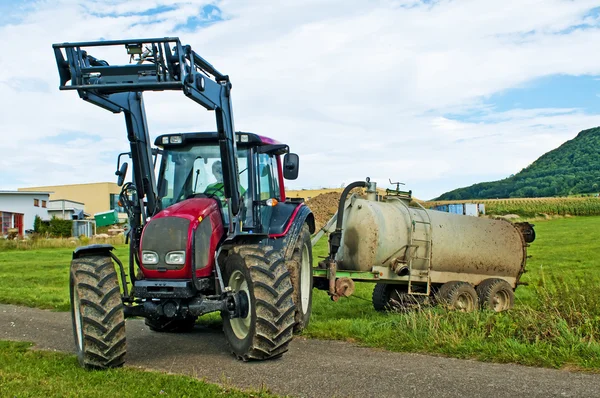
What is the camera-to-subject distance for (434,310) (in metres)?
10.0

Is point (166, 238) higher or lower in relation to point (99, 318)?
higher

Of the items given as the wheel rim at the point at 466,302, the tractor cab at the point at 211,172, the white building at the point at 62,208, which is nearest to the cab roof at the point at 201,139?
the tractor cab at the point at 211,172

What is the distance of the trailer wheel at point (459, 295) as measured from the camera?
11.9 meters

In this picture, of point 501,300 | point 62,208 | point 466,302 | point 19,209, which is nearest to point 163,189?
point 466,302

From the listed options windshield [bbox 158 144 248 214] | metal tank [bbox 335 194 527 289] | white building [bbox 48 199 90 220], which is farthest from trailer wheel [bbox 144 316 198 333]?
white building [bbox 48 199 90 220]

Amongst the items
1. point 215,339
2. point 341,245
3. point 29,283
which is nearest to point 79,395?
point 215,339

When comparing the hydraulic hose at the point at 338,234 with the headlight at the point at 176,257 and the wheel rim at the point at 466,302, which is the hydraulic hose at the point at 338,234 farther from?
the headlight at the point at 176,257

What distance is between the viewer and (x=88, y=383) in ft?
22.3

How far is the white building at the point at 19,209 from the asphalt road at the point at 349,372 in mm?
45328

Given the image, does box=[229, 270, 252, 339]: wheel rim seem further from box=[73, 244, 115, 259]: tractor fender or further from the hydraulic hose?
the hydraulic hose

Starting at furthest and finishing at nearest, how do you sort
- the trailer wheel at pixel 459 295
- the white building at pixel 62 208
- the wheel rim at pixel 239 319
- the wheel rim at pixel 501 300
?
the white building at pixel 62 208 → the wheel rim at pixel 501 300 → the trailer wheel at pixel 459 295 → the wheel rim at pixel 239 319

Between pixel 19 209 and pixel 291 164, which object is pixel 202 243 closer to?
pixel 291 164

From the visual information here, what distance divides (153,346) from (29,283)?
12.2 meters

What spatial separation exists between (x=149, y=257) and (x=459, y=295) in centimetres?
634
